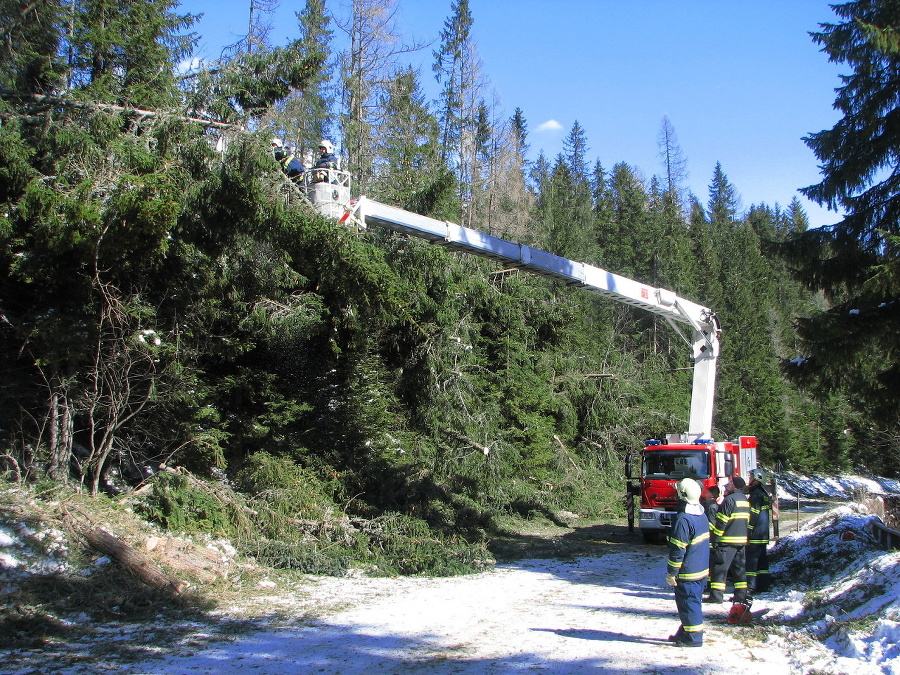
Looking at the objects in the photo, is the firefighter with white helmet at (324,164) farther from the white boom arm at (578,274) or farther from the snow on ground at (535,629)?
the snow on ground at (535,629)

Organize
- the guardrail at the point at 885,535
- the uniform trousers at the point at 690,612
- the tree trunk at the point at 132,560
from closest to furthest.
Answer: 1. the uniform trousers at the point at 690,612
2. the tree trunk at the point at 132,560
3. the guardrail at the point at 885,535

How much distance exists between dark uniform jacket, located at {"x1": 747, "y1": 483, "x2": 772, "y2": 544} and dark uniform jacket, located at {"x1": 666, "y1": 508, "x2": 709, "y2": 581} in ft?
7.61

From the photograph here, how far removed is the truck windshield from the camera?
13.4 m

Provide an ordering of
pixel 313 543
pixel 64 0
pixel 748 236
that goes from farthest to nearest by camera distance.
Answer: pixel 748 236 → pixel 64 0 → pixel 313 543

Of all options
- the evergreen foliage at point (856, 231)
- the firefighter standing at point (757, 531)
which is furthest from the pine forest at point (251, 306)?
the firefighter standing at point (757, 531)

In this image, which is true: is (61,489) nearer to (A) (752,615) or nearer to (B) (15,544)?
(B) (15,544)

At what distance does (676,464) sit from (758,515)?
519 cm

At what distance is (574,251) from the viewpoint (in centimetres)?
3119

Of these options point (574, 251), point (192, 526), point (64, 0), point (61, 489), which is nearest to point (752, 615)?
point (192, 526)

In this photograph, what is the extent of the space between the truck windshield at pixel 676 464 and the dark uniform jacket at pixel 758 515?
4.78 m

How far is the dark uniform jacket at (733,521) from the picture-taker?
7641 millimetres

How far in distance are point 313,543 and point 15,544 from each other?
14.9ft

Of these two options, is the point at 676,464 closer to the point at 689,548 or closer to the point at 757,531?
the point at 757,531

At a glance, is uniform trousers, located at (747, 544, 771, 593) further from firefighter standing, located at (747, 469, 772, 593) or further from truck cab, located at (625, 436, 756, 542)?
truck cab, located at (625, 436, 756, 542)
